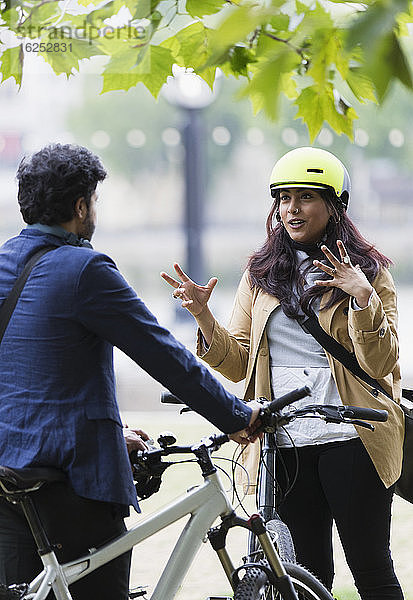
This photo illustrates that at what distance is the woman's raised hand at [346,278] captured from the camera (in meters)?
3.00

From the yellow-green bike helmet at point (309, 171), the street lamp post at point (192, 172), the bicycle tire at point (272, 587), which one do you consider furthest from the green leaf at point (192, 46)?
the street lamp post at point (192, 172)

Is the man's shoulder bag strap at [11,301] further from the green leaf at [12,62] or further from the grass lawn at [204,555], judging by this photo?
the grass lawn at [204,555]

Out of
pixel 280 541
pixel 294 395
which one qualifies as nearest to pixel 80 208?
pixel 294 395

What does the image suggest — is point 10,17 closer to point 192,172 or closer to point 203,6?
point 203,6

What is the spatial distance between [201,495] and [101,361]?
481 mm

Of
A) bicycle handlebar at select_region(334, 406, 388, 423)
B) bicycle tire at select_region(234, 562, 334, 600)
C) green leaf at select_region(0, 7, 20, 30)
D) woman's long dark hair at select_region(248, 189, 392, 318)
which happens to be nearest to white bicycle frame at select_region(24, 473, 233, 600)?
bicycle tire at select_region(234, 562, 334, 600)

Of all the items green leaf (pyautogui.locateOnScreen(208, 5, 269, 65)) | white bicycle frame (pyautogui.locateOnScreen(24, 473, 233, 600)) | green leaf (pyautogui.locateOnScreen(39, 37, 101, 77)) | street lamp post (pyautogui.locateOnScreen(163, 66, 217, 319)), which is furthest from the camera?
street lamp post (pyautogui.locateOnScreen(163, 66, 217, 319))

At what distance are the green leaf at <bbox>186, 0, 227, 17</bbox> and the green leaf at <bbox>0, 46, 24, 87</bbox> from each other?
64 cm

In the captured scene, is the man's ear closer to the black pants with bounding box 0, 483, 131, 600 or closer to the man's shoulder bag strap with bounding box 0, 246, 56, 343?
the man's shoulder bag strap with bounding box 0, 246, 56, 343

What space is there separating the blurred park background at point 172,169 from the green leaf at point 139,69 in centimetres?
1682

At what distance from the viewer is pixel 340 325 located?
3191 millimetres

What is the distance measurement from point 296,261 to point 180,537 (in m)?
1.19

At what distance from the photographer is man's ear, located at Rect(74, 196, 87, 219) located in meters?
2.51

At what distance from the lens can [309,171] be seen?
10.8 feet
